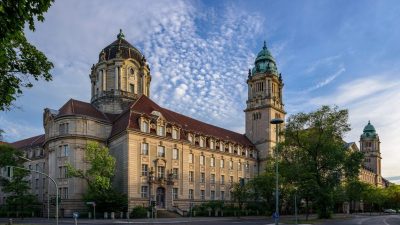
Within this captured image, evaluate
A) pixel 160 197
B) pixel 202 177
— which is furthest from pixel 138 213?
pixel 202 177

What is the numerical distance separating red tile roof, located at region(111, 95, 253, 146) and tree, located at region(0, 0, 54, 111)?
1622 inches

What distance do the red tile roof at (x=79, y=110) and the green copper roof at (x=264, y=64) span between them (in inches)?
1807

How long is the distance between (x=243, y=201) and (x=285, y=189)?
30.3 ft

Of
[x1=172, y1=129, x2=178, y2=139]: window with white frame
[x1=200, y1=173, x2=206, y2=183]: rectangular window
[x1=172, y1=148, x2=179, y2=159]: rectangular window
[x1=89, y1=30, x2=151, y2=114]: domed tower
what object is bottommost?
[x1=200, y1=173, x2=206, y2=183]: rectangular window

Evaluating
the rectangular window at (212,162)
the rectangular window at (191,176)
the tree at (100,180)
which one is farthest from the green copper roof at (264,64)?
the tree at (100,180)

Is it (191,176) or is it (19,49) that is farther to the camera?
(191,176)

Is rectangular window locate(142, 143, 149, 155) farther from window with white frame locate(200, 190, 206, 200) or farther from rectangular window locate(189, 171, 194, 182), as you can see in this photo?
window with white frame locate(200, 190, 206, 200)

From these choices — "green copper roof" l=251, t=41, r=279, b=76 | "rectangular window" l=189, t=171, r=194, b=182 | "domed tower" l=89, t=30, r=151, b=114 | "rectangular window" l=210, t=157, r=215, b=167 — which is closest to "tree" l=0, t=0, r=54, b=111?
"domed tower" l=89, t=30, r=151, b=114

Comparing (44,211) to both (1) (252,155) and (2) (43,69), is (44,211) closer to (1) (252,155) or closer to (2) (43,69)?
(1) (252,155)

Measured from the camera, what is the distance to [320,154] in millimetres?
55344

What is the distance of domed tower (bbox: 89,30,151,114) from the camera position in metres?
74.6

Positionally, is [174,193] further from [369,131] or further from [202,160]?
[369,131]

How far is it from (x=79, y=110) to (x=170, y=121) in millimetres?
15180

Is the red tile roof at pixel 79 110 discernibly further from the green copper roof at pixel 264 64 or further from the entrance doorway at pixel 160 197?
the green copper roof at pixel 264 64
